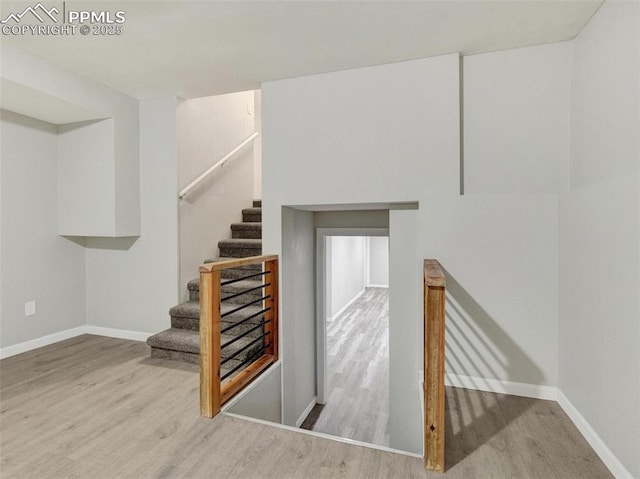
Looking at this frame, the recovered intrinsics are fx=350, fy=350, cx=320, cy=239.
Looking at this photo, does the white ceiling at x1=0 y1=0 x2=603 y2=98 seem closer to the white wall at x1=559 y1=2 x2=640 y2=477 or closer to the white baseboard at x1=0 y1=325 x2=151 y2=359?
the white wall at x1=559 y1=2 x2=640 y2=477

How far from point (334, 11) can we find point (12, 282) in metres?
3.37

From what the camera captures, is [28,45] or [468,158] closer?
[28,45]

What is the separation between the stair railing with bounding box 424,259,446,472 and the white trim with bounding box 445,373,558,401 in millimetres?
971

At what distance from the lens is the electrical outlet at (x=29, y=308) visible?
10.2 ft

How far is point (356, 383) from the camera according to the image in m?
4.45

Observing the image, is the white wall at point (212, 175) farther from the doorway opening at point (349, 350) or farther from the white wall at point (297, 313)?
the doorway opening at point (349, 350)

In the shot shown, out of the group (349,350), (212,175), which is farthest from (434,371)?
(349,350)

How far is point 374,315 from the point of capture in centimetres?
743

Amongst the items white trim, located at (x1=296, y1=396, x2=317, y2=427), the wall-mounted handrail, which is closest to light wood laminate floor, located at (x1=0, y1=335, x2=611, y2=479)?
white trim, located at (x1=296, y1=396, x2=317, y2=427)

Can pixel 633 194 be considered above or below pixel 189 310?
above

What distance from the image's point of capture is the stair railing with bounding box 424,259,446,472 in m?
1.55

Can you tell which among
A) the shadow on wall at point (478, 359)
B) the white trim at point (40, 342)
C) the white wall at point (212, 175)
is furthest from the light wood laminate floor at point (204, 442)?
the white wall at point (212, 175)

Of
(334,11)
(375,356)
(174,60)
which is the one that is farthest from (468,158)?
(375,356)

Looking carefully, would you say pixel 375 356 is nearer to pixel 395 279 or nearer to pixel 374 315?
pixel 374 315
